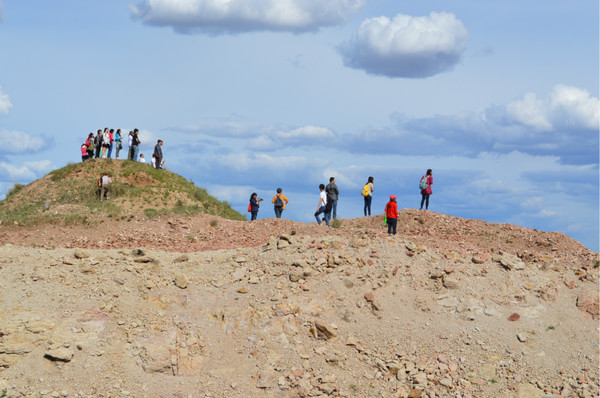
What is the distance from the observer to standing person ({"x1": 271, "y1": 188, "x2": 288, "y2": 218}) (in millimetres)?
27383

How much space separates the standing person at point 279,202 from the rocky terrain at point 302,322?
7.76 m

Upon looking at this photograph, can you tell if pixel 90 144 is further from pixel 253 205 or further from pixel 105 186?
pixel 253 205

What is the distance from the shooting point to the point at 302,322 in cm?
1603

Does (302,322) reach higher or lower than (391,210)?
lower

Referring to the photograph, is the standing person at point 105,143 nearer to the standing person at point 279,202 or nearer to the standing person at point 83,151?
the standing person at point 83,151

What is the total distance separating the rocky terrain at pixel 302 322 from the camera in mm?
14625

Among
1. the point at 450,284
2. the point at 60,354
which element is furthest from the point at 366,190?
the point at 60,354

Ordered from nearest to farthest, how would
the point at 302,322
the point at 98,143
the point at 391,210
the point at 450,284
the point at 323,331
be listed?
1. the point at 323,331
2. the point at 302,322
3. the point at 450,284
4. the point at 391,210
5. the point at 98,143

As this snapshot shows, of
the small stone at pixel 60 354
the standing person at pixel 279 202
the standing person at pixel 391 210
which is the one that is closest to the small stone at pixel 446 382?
the standing person at pixel 391 210

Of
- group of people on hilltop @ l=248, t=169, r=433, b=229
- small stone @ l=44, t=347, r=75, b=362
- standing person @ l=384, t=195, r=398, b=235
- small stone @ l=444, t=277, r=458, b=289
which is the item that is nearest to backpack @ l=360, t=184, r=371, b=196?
group of people on hilltop @ l=248, t=169, r=433, b=229

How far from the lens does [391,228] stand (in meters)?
22.5

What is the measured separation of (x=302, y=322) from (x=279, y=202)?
11.8 meters

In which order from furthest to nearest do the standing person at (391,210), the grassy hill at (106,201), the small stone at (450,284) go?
the grassy hill at (106,201) → the standing person at (391,210) → the small stone at (450,284)

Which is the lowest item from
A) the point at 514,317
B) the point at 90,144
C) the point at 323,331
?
the point at 323,331
